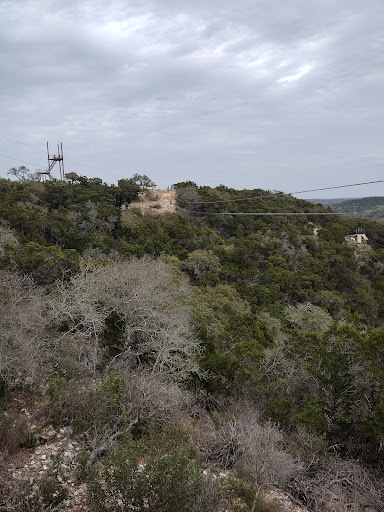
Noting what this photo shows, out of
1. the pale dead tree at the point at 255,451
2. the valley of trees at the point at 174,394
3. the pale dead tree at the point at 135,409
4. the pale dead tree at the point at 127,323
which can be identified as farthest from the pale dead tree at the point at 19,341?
the pale dead tree at the point at 255,451

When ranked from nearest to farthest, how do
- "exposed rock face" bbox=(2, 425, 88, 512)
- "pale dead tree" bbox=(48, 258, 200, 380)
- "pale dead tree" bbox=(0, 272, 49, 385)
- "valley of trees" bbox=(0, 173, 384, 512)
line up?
"exposed rock face" bbox=(2, 425, 88, 512) < "valley of trees" bbox=(0, 173, 384, 512) < "pale dead tree" bbox=(0, 272, 49, 385) < "pale dead tree" bbox=(48, 258, 200, 380)

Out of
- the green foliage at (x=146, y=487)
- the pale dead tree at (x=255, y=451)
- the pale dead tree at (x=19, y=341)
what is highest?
the pale dead tree at (x=19, y=341)

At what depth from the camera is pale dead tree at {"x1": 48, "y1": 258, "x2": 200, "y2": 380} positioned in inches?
339

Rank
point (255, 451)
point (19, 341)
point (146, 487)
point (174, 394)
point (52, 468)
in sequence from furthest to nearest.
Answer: point (174, 394)
point (19, 341)
point (255, 451)
point (52, 468)
point (146, 487)

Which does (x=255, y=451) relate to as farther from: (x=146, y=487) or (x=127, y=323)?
(x=127, y=323)

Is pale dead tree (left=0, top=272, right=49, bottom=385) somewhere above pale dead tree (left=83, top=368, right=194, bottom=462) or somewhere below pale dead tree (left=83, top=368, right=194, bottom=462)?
above

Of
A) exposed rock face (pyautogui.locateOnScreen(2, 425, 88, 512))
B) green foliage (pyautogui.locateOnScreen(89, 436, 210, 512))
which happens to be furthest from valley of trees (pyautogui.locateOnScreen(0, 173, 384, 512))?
exposed rock face (pyautogui.locateOnScreen(2, 425, 88, 512))

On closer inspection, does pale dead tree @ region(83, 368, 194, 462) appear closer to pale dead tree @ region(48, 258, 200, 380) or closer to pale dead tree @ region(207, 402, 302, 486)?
pale dead tree @ region(207, 402, 302, 486)

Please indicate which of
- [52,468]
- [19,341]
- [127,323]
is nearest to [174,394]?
[52,468]

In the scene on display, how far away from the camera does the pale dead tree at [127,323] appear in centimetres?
860

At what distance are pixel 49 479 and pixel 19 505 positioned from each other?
18.4 inches

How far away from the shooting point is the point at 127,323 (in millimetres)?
9547

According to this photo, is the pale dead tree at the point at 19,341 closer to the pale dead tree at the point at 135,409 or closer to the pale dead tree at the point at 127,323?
the pale dead tree at the point at 127,323

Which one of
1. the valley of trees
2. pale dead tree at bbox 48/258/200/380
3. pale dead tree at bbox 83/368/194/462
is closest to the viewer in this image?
the valley of trees
